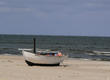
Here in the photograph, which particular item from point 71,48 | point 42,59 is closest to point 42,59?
point 42,59

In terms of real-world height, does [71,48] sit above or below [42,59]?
below

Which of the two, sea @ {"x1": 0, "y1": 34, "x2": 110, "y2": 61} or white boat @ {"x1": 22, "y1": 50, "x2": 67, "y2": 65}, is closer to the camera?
white boat @ {"x1": 22, "y1": 50, "x2": 67, "y2": 65}

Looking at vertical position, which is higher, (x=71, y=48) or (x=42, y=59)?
(x=42, y=59)

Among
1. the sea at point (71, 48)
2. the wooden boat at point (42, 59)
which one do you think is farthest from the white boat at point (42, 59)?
the sea at point (71, 48)

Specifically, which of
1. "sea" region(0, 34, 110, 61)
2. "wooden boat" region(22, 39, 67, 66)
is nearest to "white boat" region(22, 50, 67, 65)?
"wooden boat" region(22, 39, 67, 66)

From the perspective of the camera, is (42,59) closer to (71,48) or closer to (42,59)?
(42,59)

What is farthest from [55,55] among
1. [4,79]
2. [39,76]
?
[4,79]

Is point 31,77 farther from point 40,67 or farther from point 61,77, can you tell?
point 40,67

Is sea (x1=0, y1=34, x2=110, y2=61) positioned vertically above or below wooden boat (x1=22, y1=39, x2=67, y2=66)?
below

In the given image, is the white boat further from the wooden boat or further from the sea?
the sea

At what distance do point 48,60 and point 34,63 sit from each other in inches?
48.7

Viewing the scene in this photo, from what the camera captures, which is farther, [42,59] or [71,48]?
[71,48]

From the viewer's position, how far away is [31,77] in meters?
19.4

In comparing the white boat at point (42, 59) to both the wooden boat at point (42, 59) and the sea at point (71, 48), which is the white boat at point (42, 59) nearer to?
the wooden boat at point (42, 59)
